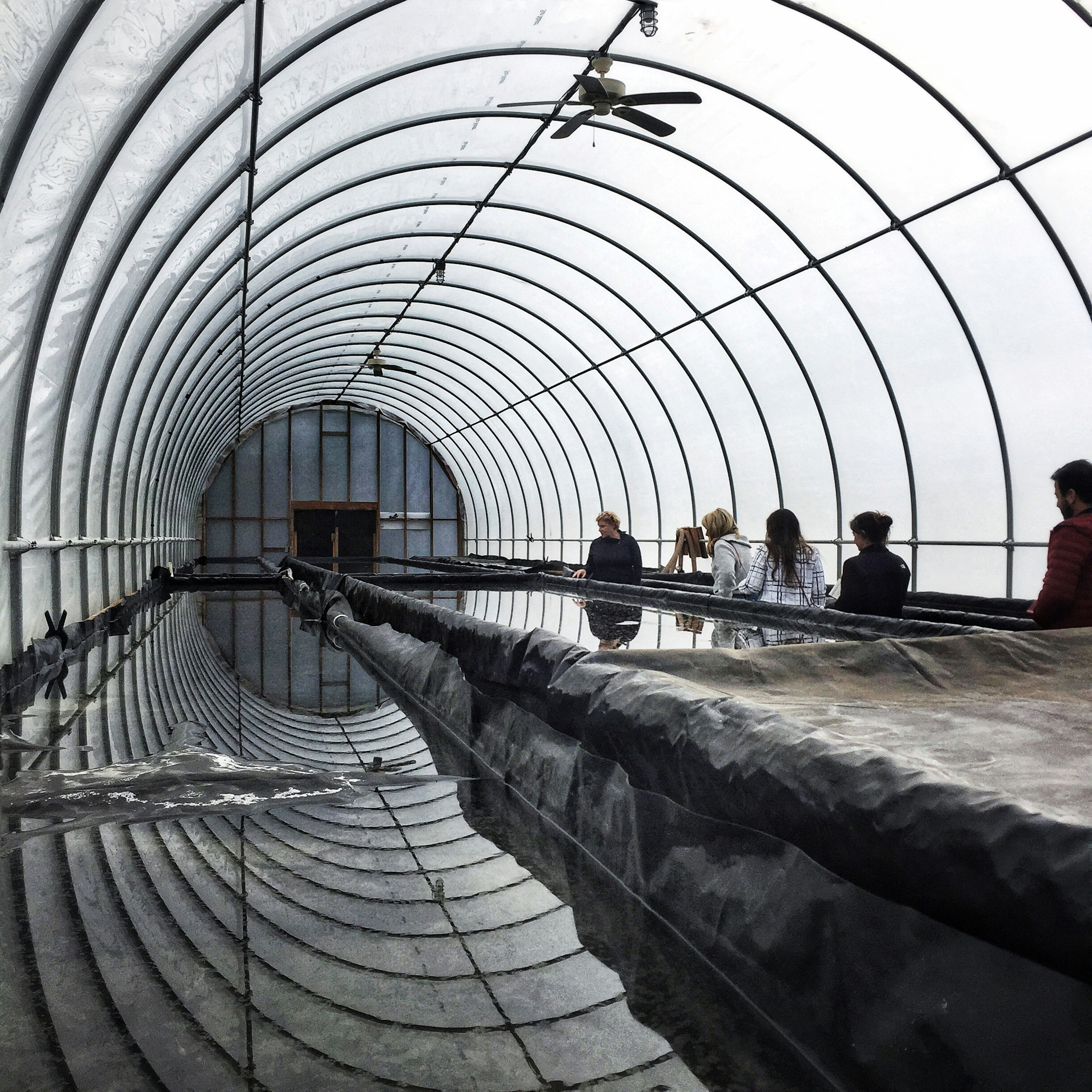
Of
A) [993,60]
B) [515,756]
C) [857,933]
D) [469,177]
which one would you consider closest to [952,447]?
→ [993,60]

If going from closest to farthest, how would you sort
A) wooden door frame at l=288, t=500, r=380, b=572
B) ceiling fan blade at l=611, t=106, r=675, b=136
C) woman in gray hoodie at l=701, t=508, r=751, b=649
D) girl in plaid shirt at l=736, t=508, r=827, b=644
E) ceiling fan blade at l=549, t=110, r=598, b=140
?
girl in plaid shirt at l=736, t=508, r=827, b=644, woman in gray hoodie at l=701, t=508, r=751, b=649, ceiling fan blade at l=611, t=106, r=675, b=136, ceiling fan blade at l=549, t=110, r=598, b=140, wooden door frame at l=288, t=500, r=380, b=572

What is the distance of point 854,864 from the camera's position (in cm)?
220

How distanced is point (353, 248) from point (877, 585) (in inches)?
628

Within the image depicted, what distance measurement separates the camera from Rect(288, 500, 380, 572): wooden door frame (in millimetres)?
41906

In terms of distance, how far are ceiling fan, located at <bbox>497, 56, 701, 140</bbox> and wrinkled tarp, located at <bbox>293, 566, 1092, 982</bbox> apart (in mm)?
9351

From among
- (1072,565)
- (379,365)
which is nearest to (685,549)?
(1072,565)

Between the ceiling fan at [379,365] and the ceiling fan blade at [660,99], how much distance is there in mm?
19431

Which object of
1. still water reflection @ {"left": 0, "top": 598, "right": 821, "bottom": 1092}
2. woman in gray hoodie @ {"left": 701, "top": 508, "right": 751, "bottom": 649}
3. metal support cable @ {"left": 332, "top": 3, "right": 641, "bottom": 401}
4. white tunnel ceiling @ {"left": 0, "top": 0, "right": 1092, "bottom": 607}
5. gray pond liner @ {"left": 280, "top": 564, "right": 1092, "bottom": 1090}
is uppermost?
metal support cable @ {"left": 332, "top": 3, "right": 641, "bottom": 401}

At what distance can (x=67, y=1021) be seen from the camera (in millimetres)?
2477

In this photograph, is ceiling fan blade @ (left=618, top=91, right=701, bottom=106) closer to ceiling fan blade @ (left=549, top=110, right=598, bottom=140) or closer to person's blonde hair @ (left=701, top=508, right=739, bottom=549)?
ceiling fan blade @ (left=549, top=110, right=598, bottom=140)

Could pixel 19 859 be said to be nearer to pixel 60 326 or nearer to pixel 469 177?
pixel 60 326

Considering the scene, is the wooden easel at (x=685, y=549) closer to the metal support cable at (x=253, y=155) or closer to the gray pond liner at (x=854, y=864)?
the metal support cable at (x=253, y=155)

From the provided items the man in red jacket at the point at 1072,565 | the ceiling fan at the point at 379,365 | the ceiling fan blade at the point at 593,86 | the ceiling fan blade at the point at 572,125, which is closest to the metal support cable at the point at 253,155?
the ceiling fan blade at the point at 593,86

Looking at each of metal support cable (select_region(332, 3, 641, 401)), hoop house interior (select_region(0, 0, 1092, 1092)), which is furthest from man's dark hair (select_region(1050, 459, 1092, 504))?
metal support cable (select_region(332, 3, 641, 401))
